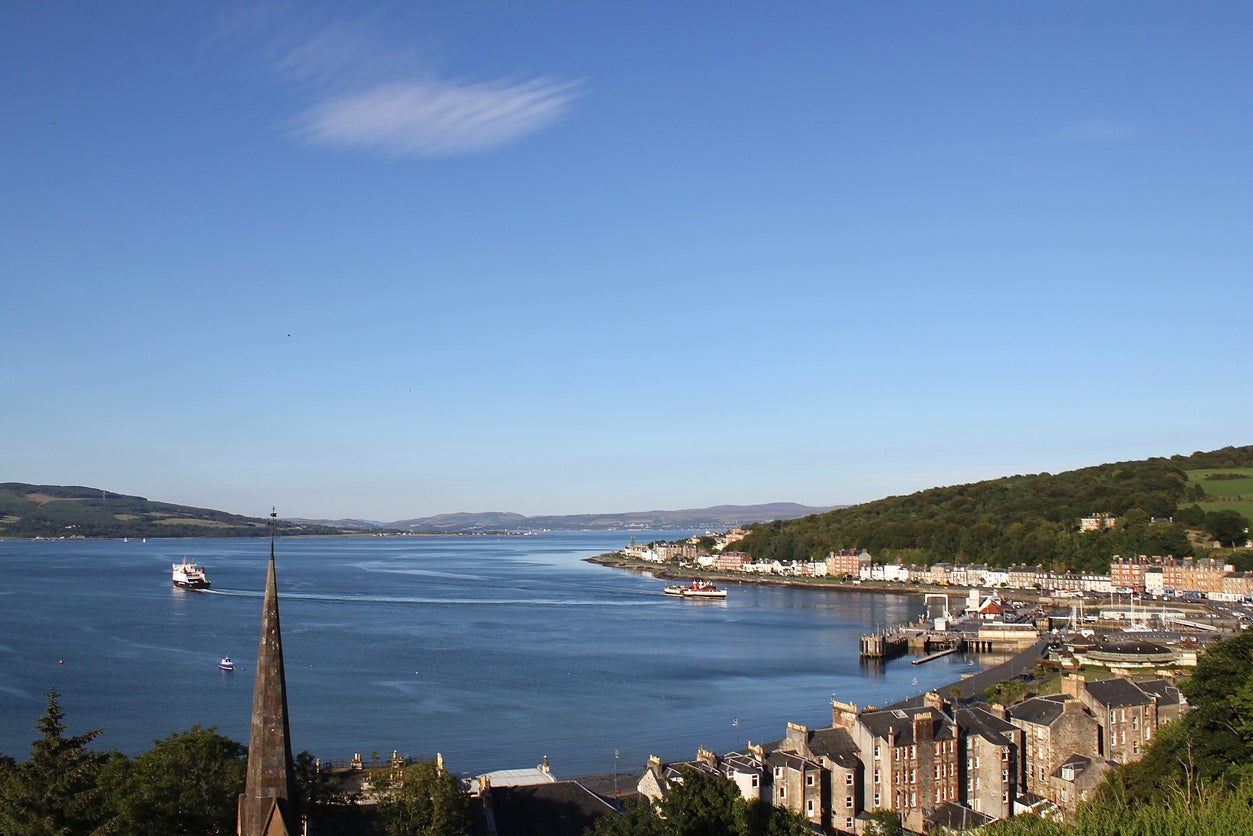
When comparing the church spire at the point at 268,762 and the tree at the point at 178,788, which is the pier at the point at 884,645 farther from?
the church spire at the point at 268,762

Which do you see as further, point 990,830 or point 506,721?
point 506,721

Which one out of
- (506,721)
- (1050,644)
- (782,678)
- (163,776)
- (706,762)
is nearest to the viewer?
(163,776)

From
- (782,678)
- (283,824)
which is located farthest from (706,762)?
(782,678)

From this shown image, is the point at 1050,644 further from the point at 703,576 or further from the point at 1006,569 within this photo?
the point at 703,576

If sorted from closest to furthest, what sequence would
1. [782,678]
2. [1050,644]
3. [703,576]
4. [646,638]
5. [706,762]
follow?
1. [706,762]
2. [782,678]
3. [1050,644]
4. [646,638]
5. [703,576]

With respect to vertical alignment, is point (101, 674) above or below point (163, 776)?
below

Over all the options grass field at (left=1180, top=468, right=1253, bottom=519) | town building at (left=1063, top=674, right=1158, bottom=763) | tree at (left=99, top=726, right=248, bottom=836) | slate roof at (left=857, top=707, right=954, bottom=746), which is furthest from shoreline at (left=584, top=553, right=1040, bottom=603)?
tree at (left=99, top=726, right=248, bottom=836)

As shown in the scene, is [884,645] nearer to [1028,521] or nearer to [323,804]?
[323,804]
